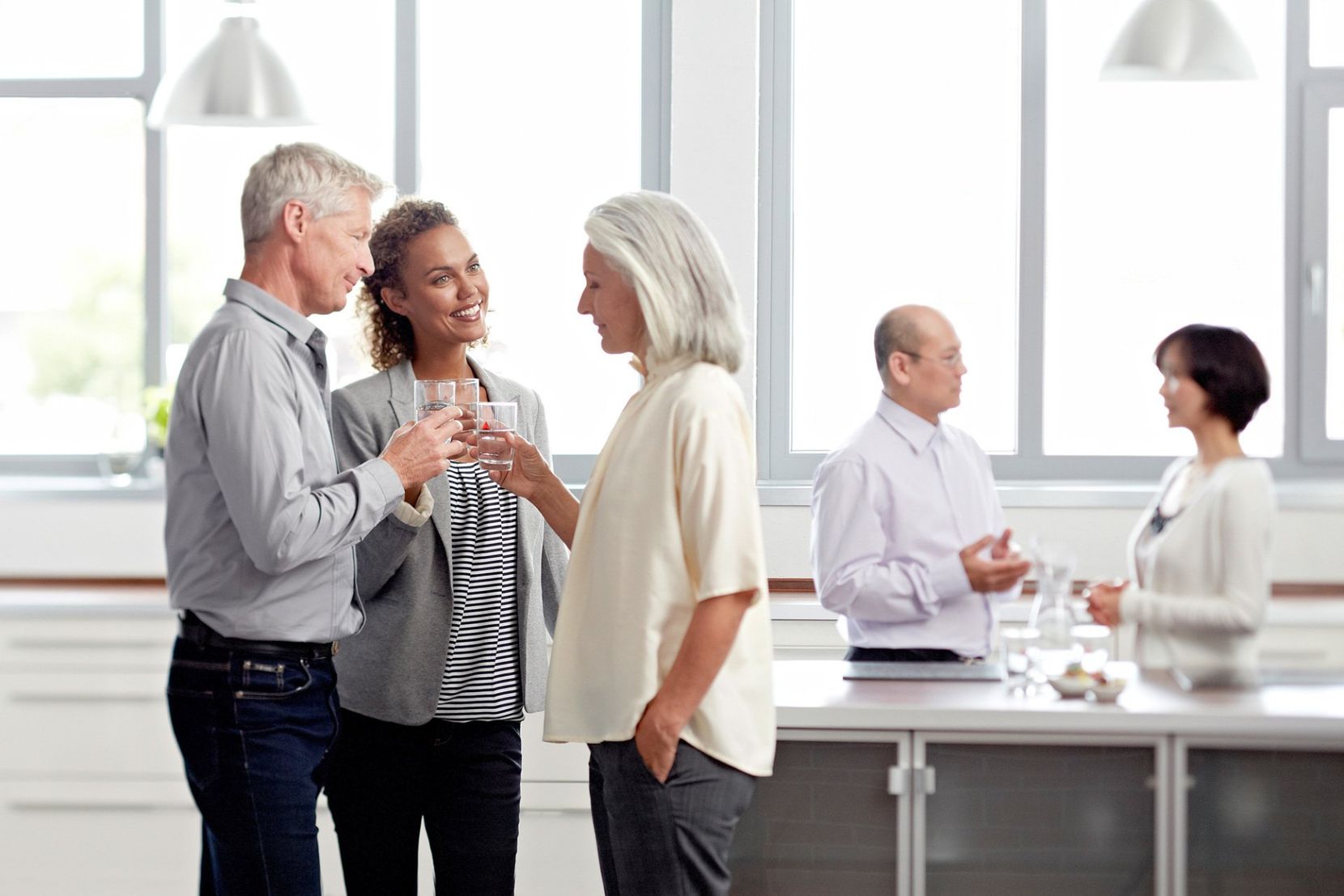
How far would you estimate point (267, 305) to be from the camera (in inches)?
66.0

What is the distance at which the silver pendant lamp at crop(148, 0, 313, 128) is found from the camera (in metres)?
3.06

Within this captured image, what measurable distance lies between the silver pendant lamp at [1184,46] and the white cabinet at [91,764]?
258 centimetres

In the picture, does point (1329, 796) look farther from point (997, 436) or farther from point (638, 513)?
point (997, 436)

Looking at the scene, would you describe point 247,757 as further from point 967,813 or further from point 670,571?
point 967,813

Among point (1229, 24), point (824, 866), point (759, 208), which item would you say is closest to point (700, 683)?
point (824, 866)

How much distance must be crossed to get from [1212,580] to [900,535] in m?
0.58

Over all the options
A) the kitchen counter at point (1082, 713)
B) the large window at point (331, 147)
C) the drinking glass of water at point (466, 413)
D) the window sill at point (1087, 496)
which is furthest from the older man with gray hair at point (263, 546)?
the large window at point (331, 147)

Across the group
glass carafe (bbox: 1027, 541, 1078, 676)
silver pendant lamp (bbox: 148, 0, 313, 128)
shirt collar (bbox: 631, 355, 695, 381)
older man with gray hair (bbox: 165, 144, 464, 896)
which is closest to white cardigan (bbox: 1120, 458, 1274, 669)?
glass carafe (bbox: 1027, 541, 1078, 676)

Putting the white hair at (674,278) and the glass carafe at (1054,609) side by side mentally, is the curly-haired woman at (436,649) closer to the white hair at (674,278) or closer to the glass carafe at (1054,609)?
the white hair at (674,278)

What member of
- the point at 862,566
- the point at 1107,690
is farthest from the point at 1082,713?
the point at 862,566

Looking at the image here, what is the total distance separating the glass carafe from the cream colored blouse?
1.83 ft

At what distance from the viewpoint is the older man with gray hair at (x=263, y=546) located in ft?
5.18

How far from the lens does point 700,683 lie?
1445 mm

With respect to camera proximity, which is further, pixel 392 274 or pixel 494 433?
pixel 392 274
